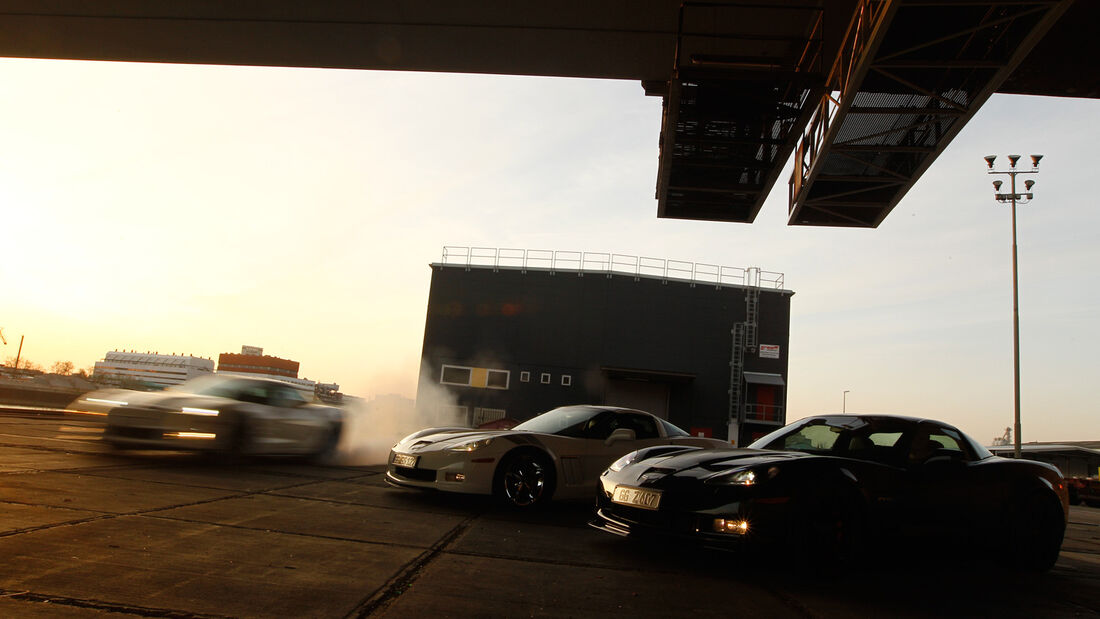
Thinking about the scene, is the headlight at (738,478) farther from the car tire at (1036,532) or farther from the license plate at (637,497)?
the car tire at (1036,532)

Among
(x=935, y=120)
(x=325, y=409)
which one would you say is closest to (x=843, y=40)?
(x=935, y=120)

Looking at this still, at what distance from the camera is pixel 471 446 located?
21.3ft

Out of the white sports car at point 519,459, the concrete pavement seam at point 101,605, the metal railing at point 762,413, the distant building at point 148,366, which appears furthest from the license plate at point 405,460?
the distant building at point 148,366

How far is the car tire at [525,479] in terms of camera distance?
21.4ft

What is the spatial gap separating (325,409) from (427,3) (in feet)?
19.3

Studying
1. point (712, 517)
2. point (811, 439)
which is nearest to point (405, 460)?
point (712, 517)

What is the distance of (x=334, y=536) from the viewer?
14.9 feet

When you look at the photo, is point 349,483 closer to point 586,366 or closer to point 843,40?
point 843,40

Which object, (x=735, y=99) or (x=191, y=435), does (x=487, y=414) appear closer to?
(x=191, y=435)

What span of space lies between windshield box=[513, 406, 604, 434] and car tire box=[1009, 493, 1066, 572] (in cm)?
384

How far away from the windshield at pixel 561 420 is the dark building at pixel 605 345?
21.8 metres

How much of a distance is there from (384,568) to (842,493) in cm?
293

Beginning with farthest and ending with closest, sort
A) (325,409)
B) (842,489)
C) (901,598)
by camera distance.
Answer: (325,409), (842,489), (901,598)

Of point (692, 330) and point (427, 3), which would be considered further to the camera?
point (692, 330)
